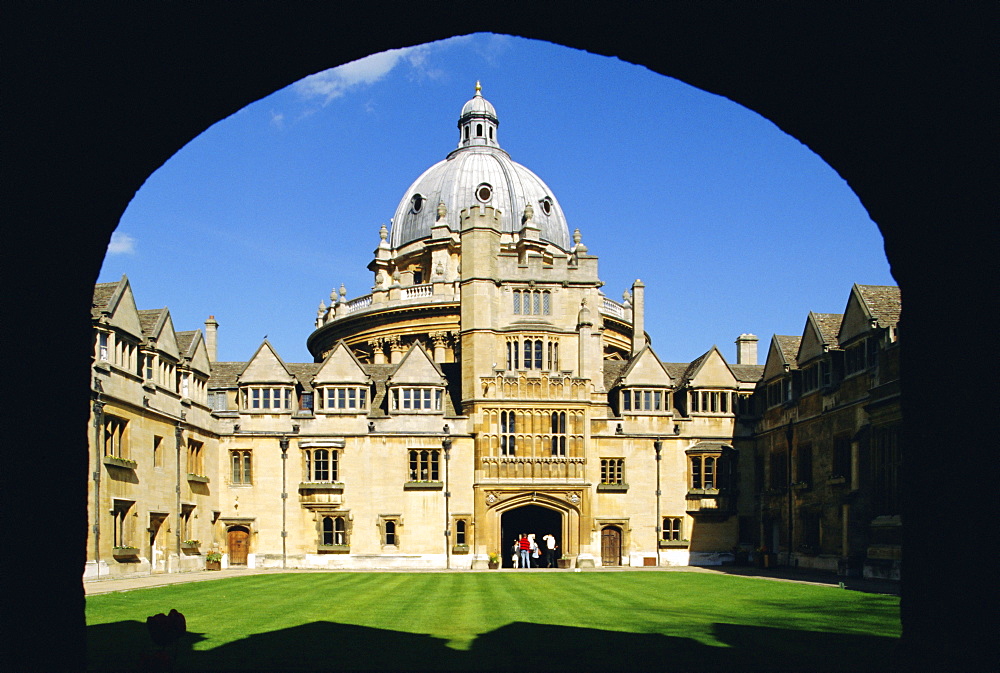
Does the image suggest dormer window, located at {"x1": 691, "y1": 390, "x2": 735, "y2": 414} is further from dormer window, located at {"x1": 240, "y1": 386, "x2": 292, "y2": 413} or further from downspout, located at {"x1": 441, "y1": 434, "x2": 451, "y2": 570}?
dormer window, located at {"x1": 240, "y1": 386, "x2": 292, "y2": 413}

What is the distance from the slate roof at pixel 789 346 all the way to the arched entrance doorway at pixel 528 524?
1446cm

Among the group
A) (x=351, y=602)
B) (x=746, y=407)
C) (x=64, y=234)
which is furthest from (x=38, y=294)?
(x=746, y=407)

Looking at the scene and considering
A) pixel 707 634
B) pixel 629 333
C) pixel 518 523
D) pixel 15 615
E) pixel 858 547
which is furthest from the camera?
pixel 629 333

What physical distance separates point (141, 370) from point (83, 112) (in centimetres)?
3292

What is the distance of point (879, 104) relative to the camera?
7.93 meters

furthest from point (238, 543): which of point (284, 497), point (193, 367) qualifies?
point (193, 367)

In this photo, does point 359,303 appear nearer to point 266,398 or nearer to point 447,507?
point 266,398

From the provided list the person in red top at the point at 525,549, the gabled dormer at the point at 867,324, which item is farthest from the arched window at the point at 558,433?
the gabled dormer at the point at 867,324

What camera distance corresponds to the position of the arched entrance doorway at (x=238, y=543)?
1869 inches

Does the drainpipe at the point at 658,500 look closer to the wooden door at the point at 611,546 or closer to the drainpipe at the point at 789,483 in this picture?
the wooden door at the point at 611,546

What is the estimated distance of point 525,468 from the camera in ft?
157

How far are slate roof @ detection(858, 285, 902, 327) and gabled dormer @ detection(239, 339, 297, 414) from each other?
2590cm

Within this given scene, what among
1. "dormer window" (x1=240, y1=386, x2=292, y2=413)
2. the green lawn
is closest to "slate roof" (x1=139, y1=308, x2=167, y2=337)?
"dormer window" (x1=240, y1=386, x2=292, y2=413)

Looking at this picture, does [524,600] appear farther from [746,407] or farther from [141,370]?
[746,407]
